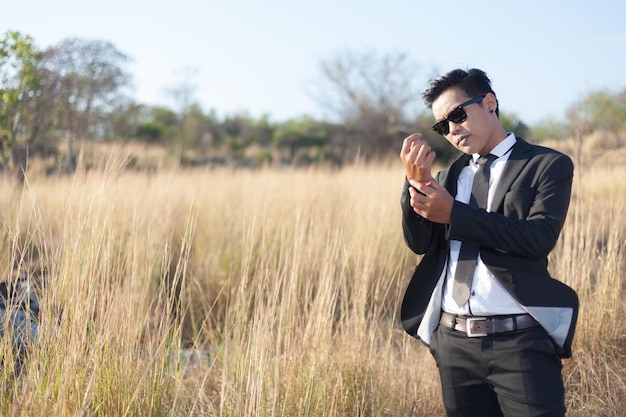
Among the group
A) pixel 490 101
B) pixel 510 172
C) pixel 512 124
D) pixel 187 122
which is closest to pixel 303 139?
pixel 187 122

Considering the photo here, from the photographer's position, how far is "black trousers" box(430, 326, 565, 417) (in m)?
1.80

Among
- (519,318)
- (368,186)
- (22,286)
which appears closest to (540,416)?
(519,318)

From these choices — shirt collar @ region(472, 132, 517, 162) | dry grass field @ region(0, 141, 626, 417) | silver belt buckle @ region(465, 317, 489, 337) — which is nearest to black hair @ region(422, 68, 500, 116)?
shirt collar @ region(472, 132, 517, 162)

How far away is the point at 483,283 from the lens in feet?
6.25

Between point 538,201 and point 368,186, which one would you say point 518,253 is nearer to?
point 538,201

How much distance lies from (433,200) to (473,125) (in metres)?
0.34

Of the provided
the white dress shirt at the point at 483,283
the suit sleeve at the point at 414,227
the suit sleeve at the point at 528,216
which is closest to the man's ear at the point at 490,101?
the white dress shirt at the point at 483,283

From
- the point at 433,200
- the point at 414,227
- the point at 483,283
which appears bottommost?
the point at 483,283

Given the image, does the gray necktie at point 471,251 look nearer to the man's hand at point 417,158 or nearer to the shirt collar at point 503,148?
the shirt collar at point 503,148

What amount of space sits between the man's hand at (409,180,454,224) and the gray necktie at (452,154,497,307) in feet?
0.49

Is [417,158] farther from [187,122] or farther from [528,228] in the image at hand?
[187,122]

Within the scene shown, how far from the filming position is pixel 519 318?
185 cm

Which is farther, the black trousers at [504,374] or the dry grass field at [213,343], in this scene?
the dry grass field at [213,343]

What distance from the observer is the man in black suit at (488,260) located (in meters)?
1.80
